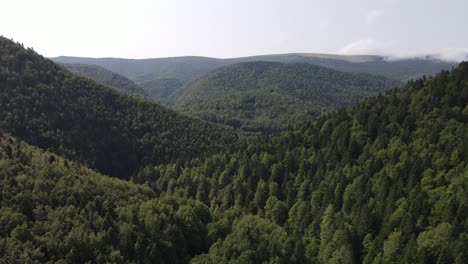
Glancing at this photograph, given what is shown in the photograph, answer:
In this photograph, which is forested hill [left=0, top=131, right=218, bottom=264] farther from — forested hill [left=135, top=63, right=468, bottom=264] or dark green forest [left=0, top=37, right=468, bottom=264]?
forested hill [left=135, top=63, right=468, bottom=264]

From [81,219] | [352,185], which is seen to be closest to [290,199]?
[352,185]

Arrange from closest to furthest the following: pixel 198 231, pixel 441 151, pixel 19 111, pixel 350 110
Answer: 1. pixel 198 231
2. pixel 441 151
3. pixel 350 110
4. pixel 19 111

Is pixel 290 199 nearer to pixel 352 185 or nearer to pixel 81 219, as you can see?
pixel 352 185

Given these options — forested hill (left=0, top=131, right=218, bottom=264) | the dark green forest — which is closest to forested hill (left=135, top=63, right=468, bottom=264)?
the dark green forest

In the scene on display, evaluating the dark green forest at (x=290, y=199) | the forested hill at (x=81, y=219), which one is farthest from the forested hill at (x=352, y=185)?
the forested hill at (x=81, y=219)

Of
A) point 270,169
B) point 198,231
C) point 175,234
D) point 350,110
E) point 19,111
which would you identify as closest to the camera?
point 175,234

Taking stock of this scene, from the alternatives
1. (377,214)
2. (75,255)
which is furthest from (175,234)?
(377,214)

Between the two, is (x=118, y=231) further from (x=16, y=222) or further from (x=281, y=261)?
(x=281, y=261)
